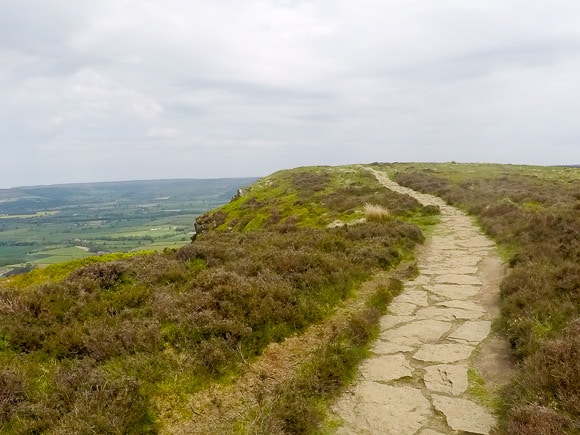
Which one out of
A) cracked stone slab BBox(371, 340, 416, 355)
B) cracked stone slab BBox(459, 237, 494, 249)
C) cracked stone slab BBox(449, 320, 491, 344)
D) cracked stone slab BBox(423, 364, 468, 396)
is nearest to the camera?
cracked stone slab BBox(423, 364, 468, 396)

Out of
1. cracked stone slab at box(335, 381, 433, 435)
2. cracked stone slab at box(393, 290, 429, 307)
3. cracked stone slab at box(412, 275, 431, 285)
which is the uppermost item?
cracked stone slab at box(412, 275, 431, 285)

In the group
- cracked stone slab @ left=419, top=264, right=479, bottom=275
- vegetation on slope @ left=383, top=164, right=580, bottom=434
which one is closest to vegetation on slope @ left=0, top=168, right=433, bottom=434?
cracked stone slab @ left=419, top=264, right=479, bottom=275

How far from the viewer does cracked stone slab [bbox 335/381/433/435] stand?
5156 millimetres

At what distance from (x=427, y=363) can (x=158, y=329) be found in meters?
4.48

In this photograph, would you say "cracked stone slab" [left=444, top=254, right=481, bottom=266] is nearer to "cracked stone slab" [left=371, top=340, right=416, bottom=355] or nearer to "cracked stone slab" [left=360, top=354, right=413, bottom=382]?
"cracked stone slab" [left=371, top=340, right=416, bottom=355]

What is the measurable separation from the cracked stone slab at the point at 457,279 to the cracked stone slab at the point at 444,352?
380cm

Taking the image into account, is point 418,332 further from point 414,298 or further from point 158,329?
point 158,329

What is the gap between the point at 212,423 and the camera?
→ 5.19 meters

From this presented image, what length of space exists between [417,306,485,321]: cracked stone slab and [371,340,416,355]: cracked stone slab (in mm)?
1505

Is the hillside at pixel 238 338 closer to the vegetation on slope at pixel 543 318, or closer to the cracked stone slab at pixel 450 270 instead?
the vegetation on slope at pixel 543 318

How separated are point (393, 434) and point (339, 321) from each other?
132 inches

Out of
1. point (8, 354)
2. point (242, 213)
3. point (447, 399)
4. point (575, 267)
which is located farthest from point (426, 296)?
point (242, 213)

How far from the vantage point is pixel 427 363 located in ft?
22.1

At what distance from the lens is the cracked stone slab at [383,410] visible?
16.9 ft
